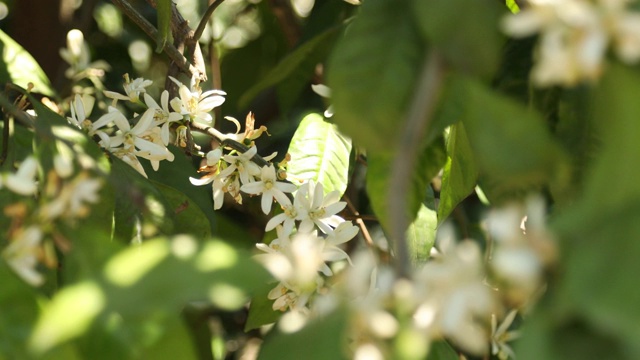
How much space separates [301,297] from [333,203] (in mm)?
110

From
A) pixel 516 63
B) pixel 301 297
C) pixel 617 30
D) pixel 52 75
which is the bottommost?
pixel 52 75

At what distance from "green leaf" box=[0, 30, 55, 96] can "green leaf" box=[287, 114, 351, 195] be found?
0.71 feet

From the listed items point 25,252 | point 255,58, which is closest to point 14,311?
point 25,252

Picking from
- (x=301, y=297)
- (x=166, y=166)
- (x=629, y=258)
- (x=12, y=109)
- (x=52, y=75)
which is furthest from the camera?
(x=52, y=75)

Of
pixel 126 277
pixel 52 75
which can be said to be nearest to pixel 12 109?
pixel 126 277

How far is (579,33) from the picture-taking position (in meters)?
0.30

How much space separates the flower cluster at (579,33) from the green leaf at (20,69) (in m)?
0.51

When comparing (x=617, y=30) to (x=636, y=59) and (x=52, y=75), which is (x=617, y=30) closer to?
(x=636, y=59)

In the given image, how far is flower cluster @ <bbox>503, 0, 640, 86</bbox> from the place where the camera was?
0.30m

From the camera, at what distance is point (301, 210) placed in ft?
2.42

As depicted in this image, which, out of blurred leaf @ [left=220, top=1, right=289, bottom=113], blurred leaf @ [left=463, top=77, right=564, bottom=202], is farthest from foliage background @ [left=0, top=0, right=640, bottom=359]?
blurred leaf @ [left=220, top=1, right=289, bottom=113]

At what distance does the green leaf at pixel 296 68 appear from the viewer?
2.72 ft

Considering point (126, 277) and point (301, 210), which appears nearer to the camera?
point (126, 277)

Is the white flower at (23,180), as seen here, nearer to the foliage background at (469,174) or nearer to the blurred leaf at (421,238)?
the foliage background at (469,174)
